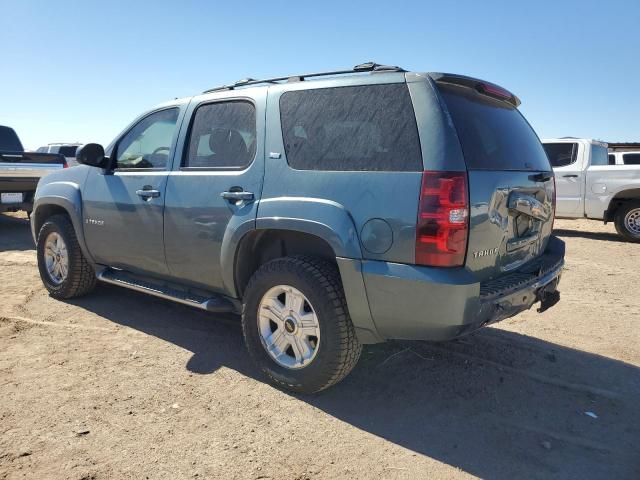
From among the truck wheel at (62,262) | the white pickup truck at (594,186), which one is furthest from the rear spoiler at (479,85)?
the white pickup truck at (594,186)

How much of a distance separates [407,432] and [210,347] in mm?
1771

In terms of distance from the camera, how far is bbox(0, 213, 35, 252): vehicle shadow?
28.4ft

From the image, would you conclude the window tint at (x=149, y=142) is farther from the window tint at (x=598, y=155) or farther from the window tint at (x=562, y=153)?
the window tint at (x=598, y=155)

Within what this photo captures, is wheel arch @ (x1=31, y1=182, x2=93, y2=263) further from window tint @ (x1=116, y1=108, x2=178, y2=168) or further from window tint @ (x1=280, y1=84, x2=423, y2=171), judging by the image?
window tint @ (x1=280, y1=84, x2=423, y2=171)

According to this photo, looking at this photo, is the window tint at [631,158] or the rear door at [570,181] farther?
the window tint at [631,158]

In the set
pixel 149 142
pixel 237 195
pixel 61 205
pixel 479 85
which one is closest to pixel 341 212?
pixel 237 195

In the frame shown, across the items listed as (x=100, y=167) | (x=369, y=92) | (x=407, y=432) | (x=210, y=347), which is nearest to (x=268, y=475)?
(x=407, y=432)

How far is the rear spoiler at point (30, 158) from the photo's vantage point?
9.26 m

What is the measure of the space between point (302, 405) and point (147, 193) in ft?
6.69

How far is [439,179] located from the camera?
8.70ft

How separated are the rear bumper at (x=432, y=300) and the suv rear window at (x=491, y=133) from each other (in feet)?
2.11

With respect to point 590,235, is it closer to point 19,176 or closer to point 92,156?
point 92,156

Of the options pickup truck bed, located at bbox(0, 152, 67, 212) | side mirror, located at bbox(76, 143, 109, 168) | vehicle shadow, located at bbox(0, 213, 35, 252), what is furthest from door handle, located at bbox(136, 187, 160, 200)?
pickup truck bed, located at bbox(0, 152, 67, 212)

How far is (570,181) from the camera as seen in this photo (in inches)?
409
